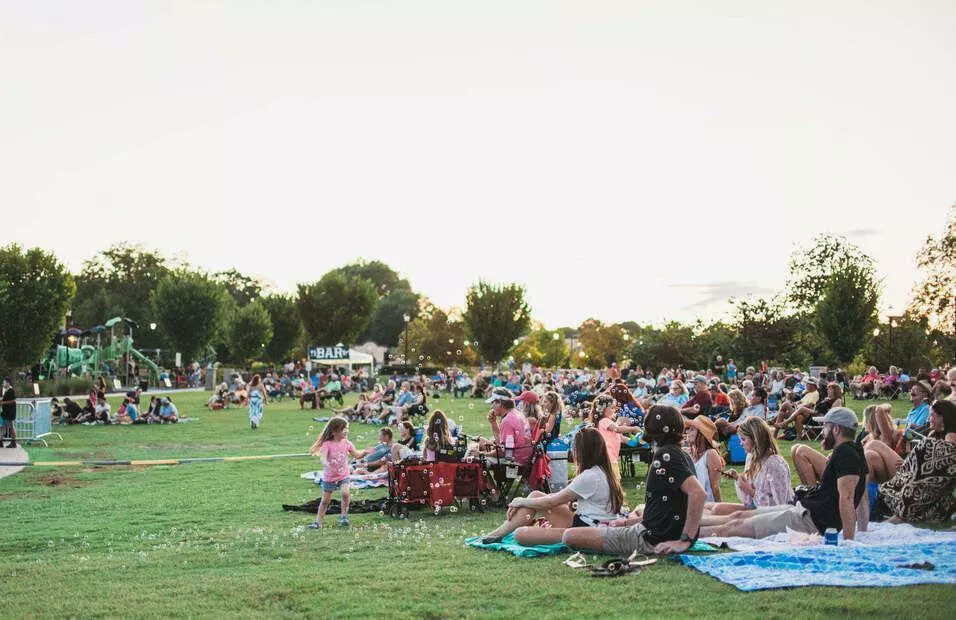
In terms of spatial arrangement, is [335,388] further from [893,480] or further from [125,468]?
[893,480]

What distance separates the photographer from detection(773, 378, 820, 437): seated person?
1827cm

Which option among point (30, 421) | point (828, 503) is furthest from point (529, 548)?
point (30, 421)

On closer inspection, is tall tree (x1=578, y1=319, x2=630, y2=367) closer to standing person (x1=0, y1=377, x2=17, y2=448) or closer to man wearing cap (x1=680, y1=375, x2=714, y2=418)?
man wearing cap (x1=680, y1=375, x2=714, y2=418)

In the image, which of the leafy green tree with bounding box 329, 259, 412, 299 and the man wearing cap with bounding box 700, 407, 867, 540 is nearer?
the man wearing cap with bounding box 700, 407, 867, 540

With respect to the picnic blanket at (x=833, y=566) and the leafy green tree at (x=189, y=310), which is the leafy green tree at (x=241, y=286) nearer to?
the leafy green tree at (x=189, y=310)

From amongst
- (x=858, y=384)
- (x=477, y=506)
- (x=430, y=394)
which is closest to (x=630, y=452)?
(x=477, y=506)

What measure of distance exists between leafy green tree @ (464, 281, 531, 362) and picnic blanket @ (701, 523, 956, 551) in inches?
2365

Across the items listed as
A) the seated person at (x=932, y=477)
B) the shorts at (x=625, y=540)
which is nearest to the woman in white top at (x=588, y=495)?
the shorts at (x=625, y=540)

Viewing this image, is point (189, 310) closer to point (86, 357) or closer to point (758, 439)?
point (86, 357)

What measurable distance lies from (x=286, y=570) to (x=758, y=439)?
191 inches

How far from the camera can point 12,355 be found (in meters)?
35.8

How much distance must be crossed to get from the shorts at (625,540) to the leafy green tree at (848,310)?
37.8 meters

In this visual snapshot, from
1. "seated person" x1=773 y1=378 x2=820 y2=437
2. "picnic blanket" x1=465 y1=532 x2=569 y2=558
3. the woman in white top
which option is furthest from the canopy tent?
the woman in white top

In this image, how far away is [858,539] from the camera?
7.64 meters
